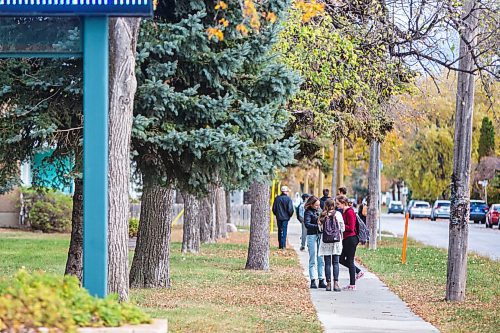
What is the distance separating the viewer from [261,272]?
20750 mm

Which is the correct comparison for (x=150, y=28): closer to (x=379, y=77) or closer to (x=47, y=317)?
(x=379, y=77)

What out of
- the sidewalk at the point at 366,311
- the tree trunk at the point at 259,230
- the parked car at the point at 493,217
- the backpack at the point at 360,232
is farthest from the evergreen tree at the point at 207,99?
the parked car at the point at 493,217

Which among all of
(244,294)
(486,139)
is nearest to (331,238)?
(244,294)

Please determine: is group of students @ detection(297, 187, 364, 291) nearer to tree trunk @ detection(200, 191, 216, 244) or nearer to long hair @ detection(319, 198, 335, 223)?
long hair @ detection(319, 198, 335, 223)

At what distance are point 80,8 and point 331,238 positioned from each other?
29.8 ft

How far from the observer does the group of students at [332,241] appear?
690 inches

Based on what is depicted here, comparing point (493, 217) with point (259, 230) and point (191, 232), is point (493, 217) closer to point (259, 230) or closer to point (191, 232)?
point (191, 232)

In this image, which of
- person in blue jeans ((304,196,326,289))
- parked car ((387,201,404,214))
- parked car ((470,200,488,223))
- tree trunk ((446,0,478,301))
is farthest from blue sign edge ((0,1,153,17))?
parked car ((387,201,404,214))

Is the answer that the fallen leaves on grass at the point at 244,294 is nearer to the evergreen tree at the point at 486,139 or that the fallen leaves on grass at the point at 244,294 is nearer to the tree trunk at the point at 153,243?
the tree trunk at the point at 153,243

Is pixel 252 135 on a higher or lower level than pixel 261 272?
higher

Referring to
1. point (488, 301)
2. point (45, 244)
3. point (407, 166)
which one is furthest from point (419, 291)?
point (407, 166)

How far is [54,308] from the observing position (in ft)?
23.6

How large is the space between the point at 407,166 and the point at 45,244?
49.2m

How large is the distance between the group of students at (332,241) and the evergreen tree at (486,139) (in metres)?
55.1
